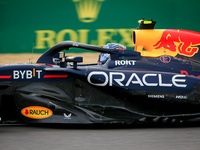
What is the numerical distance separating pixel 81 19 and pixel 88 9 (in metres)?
0.31

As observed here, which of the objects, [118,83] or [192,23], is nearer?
[118,83]

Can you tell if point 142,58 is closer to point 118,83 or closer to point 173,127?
point 118,83

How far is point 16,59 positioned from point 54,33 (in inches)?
47.3

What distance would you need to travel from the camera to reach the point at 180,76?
16.0 ft

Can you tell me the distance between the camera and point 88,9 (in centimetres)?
911

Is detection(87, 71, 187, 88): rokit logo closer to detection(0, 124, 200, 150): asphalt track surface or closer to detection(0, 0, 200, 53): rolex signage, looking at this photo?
detection(0, 124, 200, 150): asphalt track surface

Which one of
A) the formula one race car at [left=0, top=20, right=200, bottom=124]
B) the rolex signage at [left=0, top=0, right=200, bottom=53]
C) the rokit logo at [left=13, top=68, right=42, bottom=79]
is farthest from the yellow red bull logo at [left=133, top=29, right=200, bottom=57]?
the rolex signage at [left=0, top=0, right=200, bottom=53]

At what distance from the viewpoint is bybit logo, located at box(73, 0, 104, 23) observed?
9109 millimetres

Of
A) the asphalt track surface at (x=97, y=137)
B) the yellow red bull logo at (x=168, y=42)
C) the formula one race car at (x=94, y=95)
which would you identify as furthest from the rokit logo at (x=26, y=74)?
→ the yellow red bull logo at (x=168, y=42)

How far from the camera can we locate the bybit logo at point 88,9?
9109mm

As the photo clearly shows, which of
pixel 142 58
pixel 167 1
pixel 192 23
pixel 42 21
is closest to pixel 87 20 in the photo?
pixel 42 21

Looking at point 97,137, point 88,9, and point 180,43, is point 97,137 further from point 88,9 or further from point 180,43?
point 88,9

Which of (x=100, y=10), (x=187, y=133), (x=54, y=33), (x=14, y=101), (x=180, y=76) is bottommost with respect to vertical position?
(x=187, y=133)

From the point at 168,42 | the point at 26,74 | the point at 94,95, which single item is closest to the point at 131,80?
the point at 94,95
